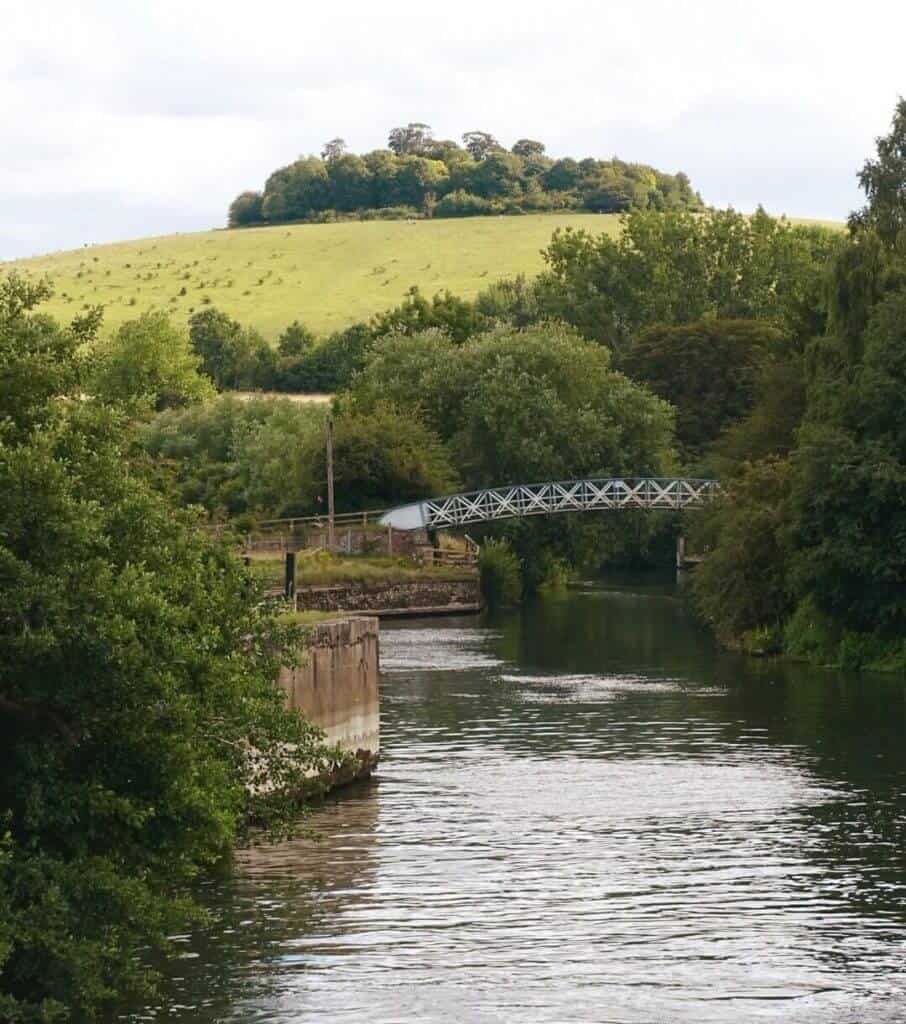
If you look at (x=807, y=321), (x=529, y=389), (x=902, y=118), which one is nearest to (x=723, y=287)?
(x=529, y=389)

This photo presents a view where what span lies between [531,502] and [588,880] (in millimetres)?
64068

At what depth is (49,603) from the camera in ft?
60.8

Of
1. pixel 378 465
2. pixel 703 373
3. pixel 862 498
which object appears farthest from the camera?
pixel 703 373

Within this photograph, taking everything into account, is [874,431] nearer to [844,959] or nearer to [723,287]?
[844,959]

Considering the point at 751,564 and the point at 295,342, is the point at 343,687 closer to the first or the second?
the point at 751,564

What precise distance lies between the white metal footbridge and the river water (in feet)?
139

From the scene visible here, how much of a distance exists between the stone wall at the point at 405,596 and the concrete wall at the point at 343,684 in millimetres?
45589

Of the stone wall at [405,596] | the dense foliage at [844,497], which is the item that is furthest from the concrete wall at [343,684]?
the stone wall at [405,596]

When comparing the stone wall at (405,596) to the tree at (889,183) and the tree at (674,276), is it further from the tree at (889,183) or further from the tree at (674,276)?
the tree at (674,276)

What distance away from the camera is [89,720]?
1908cm

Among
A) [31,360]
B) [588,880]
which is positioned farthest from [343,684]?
[31,360]

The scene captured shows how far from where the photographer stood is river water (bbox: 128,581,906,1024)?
22.2 meters

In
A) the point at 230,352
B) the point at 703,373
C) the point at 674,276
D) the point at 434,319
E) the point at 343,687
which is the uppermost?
the point at 674,276

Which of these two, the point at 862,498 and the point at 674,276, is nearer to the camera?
the point at 862,498
